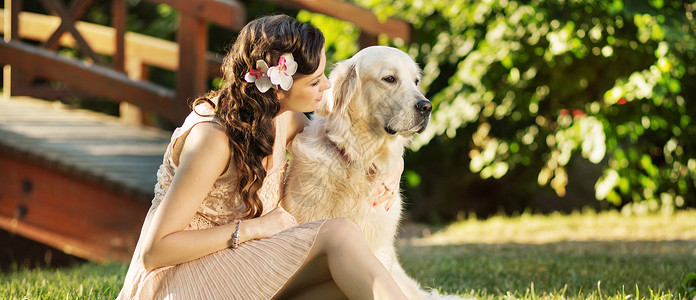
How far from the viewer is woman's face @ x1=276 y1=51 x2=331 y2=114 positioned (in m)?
2.28

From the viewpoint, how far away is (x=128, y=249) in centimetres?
445

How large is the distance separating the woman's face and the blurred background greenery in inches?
97.0

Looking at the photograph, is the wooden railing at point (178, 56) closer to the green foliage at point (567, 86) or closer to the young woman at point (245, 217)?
the green foliage at point (567, 86)

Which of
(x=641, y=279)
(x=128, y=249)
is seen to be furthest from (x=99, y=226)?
(x=641, y=279)

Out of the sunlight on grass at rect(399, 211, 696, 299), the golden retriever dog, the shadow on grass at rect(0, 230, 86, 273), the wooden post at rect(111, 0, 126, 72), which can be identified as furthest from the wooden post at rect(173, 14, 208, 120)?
the golden retriever dog

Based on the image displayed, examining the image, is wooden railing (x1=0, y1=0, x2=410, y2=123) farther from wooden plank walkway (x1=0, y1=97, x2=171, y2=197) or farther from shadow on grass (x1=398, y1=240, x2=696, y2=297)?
shadow on grass (x1=398, y1=240, x2=696, y2=297)

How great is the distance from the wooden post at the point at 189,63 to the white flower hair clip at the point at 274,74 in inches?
112

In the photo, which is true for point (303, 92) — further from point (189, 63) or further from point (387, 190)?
point (189, 63)

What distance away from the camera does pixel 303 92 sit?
2291mm

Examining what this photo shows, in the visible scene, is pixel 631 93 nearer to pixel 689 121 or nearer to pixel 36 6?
pixel 689 121

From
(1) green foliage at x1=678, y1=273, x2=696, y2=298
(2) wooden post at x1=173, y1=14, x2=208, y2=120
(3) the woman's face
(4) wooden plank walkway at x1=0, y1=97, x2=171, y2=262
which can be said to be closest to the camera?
(3) the woman's face

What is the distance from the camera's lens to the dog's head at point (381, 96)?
2680 millimetres

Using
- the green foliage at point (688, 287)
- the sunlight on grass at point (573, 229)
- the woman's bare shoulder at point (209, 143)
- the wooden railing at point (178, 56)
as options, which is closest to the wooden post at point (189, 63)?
the wooden railing at point (178, 56)

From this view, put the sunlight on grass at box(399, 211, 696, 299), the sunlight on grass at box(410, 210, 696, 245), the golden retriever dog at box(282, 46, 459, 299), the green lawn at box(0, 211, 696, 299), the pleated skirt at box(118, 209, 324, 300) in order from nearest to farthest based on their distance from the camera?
1. the pleated skirt at box(118, 209, 324, 300)
2. the golden retriever dog at box(282, 46, 459, 299)
3. the green lawn at box(0, 211, 696, 299)
4. the sunlight on grass at box(399, 211, 696, 299)
5. the sunlight on grass at box(410, 210, 696, 245)
